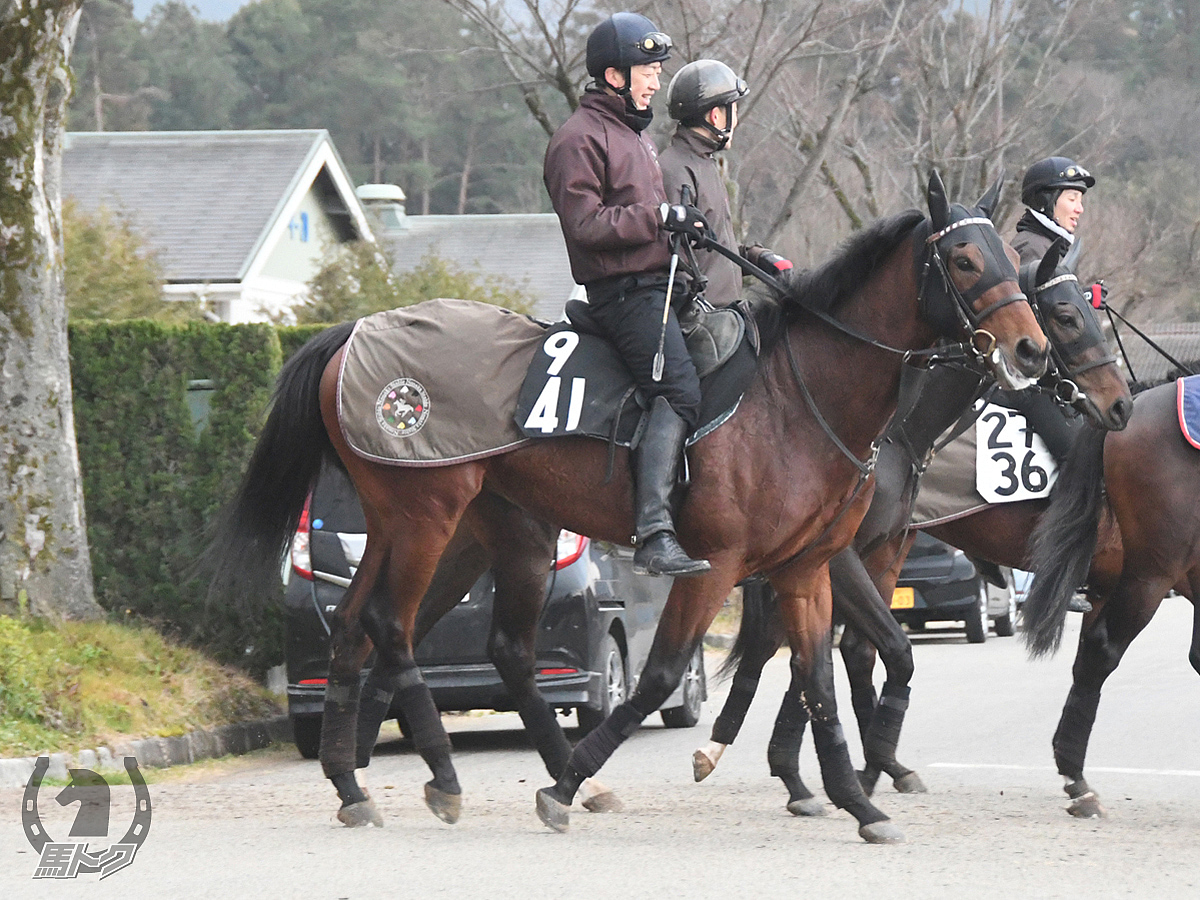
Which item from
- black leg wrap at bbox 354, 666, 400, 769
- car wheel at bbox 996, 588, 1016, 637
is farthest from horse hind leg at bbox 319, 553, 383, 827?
car wheel at bbox 996, 588, 1016, 637

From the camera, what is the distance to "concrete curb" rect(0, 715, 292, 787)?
8445 mm

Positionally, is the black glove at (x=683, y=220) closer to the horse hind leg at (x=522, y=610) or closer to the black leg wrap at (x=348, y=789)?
the horse hind leg at (x=522, y=610)

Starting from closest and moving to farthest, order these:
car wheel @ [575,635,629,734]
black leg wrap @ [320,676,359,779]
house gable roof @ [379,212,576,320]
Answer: black leg wrap @ [320,676,359,779] < car wheel @ [575,635,629,734] < house gable roof @ [379,212,576,320]

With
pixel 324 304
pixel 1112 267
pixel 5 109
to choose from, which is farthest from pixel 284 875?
pixel 1112 267

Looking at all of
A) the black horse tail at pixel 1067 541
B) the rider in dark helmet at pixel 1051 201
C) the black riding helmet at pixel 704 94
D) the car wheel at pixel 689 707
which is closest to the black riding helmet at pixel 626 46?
the black riding helmet at pixel 704 94

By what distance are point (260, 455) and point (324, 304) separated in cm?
1149

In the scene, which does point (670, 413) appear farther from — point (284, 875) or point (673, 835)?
point (284, 875)

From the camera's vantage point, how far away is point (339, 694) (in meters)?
7.29

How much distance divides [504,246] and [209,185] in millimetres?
8992

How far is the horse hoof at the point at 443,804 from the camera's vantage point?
23.3 ft

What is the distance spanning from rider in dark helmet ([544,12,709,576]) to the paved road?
1.24 meters

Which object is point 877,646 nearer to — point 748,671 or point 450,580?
point 748,671

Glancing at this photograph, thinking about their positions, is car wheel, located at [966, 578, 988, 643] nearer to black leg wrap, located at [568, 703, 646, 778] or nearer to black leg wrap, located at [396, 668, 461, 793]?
black leg wrap, located at [396, 668, 461, 793]

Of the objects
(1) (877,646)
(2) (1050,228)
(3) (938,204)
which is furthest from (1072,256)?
(1) (877,646)
